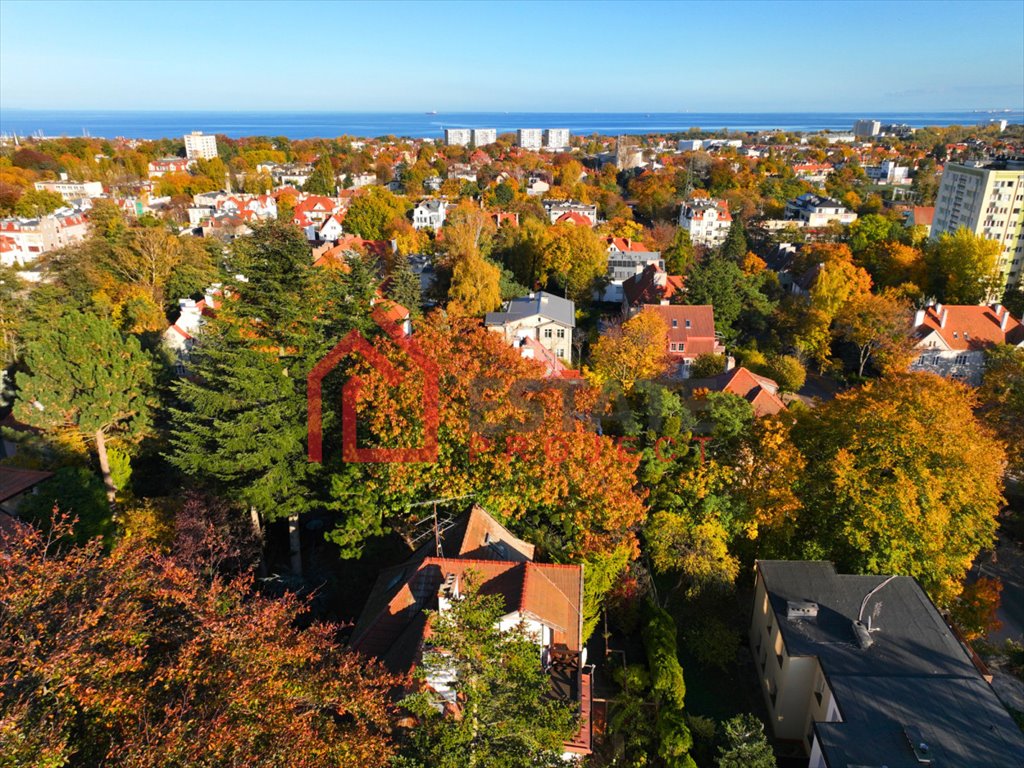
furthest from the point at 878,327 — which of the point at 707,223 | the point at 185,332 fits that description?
the point at 185,332

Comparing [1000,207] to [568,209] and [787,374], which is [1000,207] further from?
[568,209]

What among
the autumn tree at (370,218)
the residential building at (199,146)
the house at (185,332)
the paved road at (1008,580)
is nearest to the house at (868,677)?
the paved road at (1008,580)

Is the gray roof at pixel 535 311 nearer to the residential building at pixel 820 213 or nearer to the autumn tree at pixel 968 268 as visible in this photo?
the autumn tree at pixel 968 268

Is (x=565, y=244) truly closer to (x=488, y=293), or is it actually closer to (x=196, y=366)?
(x=488, y=293)

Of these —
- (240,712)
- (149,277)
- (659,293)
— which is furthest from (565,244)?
(240,712)

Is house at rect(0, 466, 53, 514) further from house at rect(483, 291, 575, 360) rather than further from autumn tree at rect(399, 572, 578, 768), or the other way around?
house at rect(483, 291, 575, 360)

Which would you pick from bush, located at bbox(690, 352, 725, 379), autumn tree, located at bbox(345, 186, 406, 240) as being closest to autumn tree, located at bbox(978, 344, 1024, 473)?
bush, located at bbox(690, 352, 725, 379)
